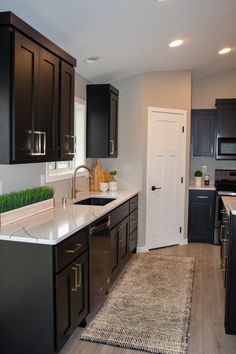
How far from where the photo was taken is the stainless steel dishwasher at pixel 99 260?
8.79ft

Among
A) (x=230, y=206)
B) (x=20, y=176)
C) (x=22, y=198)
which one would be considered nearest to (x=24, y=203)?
(x=22, y=198)

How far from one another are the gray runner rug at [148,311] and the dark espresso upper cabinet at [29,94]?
1464 mm

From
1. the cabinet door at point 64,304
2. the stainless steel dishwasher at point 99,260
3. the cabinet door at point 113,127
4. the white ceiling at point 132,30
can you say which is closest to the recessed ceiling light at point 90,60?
the white ceiling at point 132,30

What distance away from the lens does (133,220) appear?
4352mm

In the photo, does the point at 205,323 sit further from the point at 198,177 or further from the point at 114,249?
the point at 198,177

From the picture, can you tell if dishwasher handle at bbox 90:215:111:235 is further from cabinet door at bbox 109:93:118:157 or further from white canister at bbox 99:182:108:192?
cabinet door at bbox 109:93:118:157

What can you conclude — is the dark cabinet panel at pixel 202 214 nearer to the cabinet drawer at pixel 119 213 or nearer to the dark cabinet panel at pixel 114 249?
the cabinet drawer at pixel 119 213

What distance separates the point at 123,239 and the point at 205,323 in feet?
4.36

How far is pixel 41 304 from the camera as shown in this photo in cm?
203

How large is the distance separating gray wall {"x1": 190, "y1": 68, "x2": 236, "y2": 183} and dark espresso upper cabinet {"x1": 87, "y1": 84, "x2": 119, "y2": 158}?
6.68ft

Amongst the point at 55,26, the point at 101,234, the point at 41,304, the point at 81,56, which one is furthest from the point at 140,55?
the point at 41,304

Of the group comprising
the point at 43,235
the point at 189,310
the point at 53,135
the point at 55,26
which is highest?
the point at 55,26

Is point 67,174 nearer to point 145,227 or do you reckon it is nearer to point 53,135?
point 53,135

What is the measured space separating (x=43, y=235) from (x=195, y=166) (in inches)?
163
